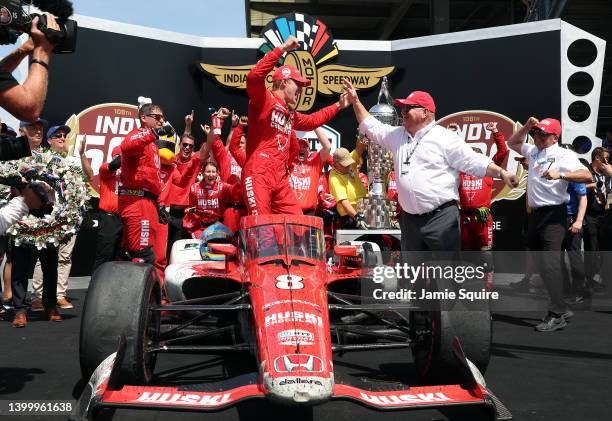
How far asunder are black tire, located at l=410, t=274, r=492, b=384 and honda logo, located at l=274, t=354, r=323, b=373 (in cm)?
101

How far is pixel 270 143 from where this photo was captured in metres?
5.60

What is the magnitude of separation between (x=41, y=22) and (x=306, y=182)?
15.9ft

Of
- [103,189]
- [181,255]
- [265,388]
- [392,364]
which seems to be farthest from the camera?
[103,189]

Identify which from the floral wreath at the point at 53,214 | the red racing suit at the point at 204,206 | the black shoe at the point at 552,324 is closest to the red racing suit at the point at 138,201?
the floral wreath at the point at 53,214

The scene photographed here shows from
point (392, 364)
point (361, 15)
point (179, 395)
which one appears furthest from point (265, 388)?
point (361, 15)

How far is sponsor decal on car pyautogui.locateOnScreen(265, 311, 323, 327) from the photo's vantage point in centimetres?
325

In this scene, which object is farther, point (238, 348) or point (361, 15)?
point (361, 15)

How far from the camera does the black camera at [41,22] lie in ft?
10.5

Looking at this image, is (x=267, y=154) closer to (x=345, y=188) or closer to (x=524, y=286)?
(x=345, y=188)

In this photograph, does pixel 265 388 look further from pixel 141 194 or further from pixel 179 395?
pixel 141 194

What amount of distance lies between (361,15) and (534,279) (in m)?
15.7

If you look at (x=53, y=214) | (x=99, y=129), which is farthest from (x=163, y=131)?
(x=99, y=129)

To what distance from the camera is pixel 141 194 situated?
6.38 meters

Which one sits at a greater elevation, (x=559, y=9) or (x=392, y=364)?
(x=559, y=9)
